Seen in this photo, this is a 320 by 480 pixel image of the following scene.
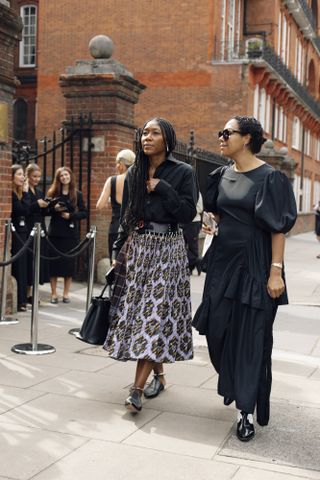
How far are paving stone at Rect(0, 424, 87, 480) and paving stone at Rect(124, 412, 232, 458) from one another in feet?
1.23

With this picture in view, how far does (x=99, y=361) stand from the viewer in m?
6.25

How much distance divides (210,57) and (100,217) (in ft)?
54.2

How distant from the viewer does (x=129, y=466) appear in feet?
12.7

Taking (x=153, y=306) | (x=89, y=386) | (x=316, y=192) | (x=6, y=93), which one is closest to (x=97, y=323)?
(x=153, y=306)

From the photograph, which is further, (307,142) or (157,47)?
(307,142)

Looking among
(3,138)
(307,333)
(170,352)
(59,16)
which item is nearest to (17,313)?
(3,138)

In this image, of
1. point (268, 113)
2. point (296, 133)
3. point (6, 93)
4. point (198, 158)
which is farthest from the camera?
point (296, 133)

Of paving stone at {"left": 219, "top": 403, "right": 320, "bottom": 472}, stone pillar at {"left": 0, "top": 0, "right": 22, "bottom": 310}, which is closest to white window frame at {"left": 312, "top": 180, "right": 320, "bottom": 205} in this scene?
stone pillar at {"left": 0, "top": 0, "right": 22, "bottom": 310}

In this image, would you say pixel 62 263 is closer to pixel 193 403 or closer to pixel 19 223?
pixel 19 223

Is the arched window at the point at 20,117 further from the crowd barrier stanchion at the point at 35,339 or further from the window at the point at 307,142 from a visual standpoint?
the crowd barrier stanchion at the point at 35,339

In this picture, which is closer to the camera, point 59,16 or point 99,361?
point 99,361

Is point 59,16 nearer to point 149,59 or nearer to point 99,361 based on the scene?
point 149,59

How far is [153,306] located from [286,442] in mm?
1174

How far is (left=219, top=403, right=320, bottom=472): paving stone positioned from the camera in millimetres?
4113
